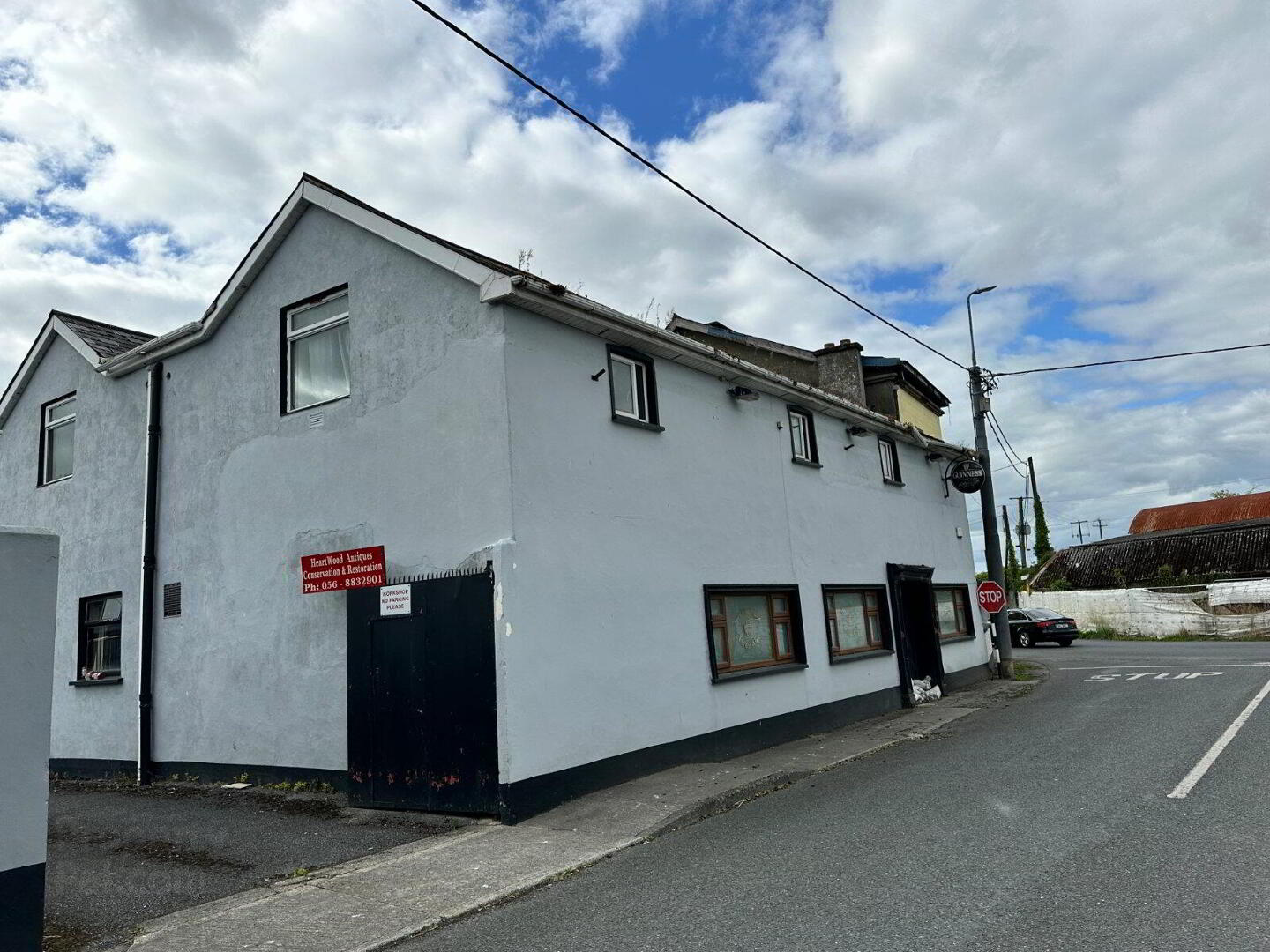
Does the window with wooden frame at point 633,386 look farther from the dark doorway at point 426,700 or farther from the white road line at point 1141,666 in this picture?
the white road line at point 1141,666

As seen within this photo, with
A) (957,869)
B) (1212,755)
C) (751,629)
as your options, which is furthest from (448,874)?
(1212,755)

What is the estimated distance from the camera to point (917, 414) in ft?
69.5

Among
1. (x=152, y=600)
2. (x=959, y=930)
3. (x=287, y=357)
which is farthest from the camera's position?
(x=152, y=600)

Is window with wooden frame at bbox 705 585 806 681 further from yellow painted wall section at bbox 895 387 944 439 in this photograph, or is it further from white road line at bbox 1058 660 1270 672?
white road line at bbox 1058 660 1270 672

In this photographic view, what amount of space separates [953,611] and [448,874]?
15.9m

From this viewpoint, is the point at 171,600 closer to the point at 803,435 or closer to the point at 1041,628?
the point at 803,435

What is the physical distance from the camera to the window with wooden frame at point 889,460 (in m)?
17.5

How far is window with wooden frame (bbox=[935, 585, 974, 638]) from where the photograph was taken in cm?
1953

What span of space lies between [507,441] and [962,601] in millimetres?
15000

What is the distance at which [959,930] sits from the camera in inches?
192

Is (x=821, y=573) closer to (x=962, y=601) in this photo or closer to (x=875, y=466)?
(x=875, y=466)

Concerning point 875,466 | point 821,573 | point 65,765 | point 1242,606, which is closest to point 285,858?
point 65,765

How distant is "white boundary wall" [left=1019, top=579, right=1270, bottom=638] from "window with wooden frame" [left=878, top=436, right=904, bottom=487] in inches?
959

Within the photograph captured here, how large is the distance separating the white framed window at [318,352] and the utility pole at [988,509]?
14.7 meters
